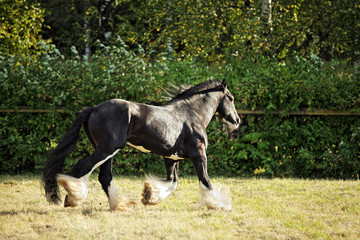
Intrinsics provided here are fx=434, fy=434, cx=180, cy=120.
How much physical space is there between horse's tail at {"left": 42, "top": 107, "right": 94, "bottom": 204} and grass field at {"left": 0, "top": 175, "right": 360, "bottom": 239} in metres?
0.30

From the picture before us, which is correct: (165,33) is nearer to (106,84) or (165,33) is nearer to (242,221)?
(106,84)

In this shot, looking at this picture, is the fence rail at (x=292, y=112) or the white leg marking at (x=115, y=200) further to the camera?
the fence rail at (x=292, y=112)

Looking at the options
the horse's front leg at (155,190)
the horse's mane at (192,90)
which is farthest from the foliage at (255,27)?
the horse's front leg at (155,190)

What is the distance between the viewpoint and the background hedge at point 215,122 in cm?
856

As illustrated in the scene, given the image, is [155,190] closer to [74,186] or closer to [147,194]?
[147,194]

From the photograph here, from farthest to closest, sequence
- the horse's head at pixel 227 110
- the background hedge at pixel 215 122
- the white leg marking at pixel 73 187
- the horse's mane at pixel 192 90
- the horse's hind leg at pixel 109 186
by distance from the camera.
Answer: the background hedge at pixel 215 122
the horse's head at pixel 227 110
the horse's mane at pixel 192 90
the horse's hind leg at pixel 109 186
the white leg marking at pixel 73 187

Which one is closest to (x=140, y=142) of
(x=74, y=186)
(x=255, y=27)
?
(x=74, y=186)

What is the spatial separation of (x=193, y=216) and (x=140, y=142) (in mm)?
1161

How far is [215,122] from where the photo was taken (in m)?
8.74

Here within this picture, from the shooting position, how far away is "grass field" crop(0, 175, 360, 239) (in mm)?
4590

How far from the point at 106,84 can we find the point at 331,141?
15.2 feet

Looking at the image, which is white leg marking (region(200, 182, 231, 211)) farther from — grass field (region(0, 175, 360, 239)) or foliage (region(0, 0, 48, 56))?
foliage (region(0, 0, 48, 56))

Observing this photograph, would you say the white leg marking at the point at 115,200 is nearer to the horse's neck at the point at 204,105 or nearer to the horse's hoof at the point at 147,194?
the horse's hoof at the point at 147,194

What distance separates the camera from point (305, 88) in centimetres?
862
